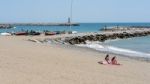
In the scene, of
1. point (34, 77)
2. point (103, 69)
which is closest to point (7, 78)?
point (34, 77)

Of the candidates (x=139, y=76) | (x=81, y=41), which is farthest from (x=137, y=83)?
(x=81, y=41)

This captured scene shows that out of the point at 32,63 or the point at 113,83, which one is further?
the point at 32,63

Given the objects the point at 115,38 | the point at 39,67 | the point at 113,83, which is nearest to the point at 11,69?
the point at 39,67

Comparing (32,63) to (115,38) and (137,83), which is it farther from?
(115,38)

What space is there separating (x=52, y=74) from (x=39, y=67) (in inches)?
71.9

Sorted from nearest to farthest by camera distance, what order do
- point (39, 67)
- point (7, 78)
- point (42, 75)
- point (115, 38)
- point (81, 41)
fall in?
1. point (7, 78)
2. point (42, 75)
3. point (39, 67)
4. point (81, 41)
5. point (115, 38)

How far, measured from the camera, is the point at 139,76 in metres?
16.0

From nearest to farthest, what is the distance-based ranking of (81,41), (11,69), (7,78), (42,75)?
(7,78), (42,75), (11,69), (81,41)

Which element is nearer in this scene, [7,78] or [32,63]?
[7,78]

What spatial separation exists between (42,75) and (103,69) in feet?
12.7

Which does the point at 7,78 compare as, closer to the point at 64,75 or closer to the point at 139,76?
the point at 64,75

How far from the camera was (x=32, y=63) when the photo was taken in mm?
17500

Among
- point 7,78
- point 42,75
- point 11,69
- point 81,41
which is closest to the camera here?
point 7,78

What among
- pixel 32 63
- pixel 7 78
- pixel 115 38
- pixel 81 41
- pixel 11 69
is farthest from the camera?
pixel 115 38
